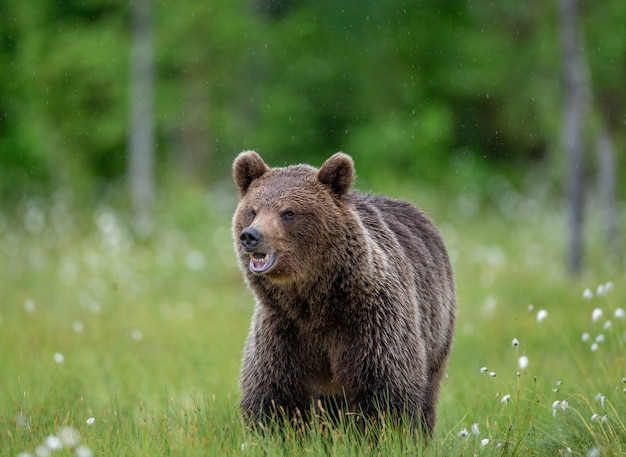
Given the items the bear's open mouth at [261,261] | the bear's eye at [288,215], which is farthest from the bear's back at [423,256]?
the bear's open mouth at [261,261]

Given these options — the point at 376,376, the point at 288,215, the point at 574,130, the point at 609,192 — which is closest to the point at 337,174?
the point at 288,215

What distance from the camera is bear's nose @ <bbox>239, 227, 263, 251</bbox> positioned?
4.54 m

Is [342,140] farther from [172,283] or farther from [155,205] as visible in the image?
[172,283]

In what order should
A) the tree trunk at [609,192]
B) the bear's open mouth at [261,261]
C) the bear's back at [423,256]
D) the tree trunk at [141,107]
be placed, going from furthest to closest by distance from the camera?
the tree trunk at [141,107] < the tree trunk at [609,192] < the bear's back at [423,256] < the bear's open mouth at [261,261]

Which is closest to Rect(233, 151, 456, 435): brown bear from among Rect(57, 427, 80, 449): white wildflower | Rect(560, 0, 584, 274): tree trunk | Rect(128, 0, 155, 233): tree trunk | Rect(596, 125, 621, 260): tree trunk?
Rect(57, 427, 80, 449): white wildflower

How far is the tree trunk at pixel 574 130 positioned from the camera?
35.5 ft

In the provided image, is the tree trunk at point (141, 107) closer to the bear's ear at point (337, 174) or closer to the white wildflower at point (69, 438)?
the bear's ear at point (337, 174)

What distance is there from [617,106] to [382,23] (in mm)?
7514

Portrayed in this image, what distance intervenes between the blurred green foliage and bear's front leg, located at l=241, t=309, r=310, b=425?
964 cm

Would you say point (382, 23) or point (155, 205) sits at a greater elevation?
point (382, 23)

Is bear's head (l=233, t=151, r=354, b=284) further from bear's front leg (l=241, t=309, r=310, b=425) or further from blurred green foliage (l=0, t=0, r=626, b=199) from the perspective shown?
blurred green foliage (l=0, t=0, r=626, b=199)

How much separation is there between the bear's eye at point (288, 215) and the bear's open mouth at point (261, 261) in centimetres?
24

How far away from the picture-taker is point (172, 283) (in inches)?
452

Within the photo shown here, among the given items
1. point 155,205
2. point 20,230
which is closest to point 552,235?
point 155,205
